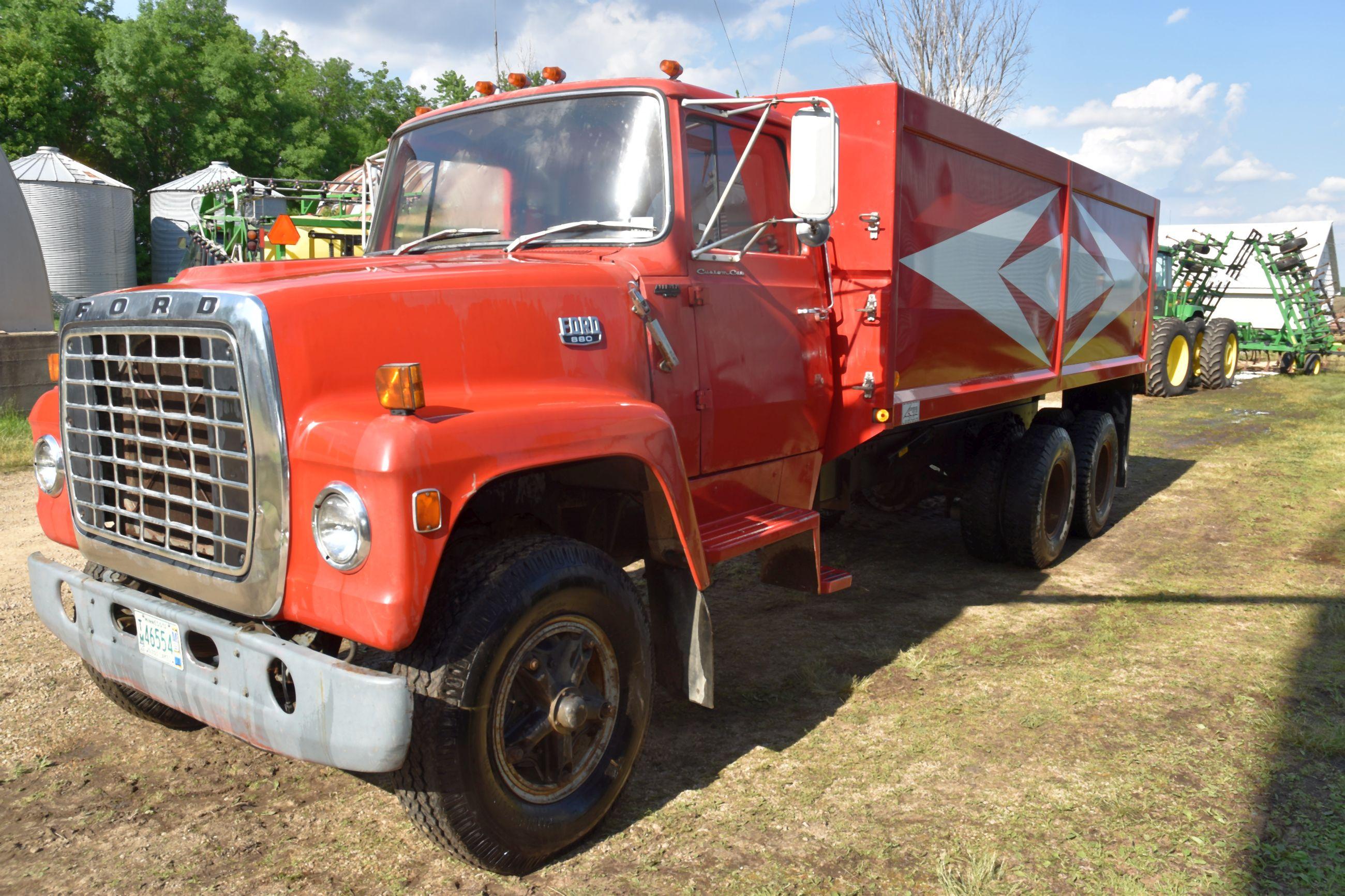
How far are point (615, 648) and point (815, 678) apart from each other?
168cm

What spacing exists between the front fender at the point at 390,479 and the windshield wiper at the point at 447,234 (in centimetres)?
122

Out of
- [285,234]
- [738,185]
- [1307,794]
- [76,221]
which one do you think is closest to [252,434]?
[738,185]

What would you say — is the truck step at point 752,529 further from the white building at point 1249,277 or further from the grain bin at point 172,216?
the grain bin at point 172,216

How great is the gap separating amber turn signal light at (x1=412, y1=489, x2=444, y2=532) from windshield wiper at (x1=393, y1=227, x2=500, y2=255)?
161 cm

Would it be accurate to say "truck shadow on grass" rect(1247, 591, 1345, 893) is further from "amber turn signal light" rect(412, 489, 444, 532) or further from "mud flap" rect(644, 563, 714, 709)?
"amber turn signal light" rect(412, 489, 444, 532)

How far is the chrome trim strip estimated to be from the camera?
8.62 ft

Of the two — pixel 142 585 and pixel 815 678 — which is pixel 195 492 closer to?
pixel 142 585

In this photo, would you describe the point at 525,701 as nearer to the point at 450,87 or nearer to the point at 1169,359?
the point at 1169,359

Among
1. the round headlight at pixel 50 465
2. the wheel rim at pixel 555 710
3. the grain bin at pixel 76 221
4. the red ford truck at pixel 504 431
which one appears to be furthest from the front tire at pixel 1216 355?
the grain bin at pixel 76 221

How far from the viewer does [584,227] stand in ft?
12.1

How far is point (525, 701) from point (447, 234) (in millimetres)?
1914

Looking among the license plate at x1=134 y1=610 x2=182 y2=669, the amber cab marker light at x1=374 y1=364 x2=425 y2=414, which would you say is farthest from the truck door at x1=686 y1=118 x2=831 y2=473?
the license plate at x1=134 y1=610 x2=182 y2=669

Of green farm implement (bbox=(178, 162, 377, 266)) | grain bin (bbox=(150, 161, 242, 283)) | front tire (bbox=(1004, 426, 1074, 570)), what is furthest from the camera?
grain bin (bbox=(150, 161, 242, 283))

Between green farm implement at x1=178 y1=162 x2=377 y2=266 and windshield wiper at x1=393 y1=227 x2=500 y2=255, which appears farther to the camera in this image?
green farm implement at x1=178 y1=162 x2=377 y2=266
